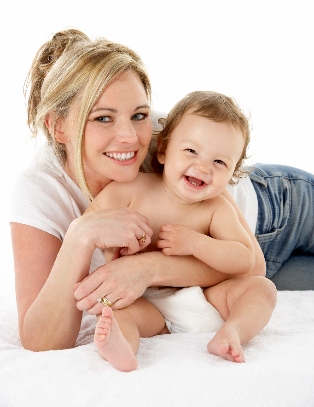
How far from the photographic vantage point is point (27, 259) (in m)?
1.89

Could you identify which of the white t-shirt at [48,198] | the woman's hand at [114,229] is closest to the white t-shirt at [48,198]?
the white t-shirt at [48,198]

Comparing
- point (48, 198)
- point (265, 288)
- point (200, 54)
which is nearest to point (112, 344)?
point (265, 288)

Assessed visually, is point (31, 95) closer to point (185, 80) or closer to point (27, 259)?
point (27, 259)

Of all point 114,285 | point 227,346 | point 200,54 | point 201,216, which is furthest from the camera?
point 200,54

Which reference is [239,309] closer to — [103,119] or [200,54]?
[103,119]

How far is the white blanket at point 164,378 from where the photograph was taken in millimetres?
1403

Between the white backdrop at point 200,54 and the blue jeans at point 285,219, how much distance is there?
0.59 metres

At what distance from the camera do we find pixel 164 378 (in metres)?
1.46

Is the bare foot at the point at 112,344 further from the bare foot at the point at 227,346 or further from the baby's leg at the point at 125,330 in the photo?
the bare foot at the point at 227,346

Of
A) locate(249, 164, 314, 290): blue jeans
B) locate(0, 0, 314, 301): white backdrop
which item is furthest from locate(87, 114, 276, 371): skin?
locate(0, 0, 314, 301): white backdrop

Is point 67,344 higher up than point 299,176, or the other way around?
point 299,176

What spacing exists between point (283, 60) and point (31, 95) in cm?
218

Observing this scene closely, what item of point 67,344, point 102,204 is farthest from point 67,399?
point 102,204

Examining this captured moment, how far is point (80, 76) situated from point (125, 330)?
2.46 feet
